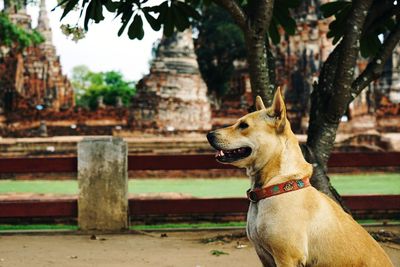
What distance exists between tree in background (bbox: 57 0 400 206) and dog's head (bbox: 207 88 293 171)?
1.98 meters

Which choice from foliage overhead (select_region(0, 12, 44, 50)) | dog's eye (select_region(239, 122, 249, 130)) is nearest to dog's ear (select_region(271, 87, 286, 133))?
dog's eye (select_region(239, 122, 249, 130))

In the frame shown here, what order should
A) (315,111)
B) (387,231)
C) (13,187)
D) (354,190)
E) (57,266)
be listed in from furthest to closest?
1. (13,187)
2. (354,190)
3. (387,231)
4. (315,111)
5. (57,266)

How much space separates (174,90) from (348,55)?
13744mm

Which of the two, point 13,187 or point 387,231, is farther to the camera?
point 13,187

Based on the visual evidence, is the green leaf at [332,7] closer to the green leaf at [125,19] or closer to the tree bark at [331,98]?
the tree bark at [331,98]

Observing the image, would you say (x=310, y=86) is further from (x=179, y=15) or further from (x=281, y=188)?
(x=281, y=188)

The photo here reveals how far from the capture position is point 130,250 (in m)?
5.76

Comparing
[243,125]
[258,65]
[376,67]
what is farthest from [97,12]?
[376,67]

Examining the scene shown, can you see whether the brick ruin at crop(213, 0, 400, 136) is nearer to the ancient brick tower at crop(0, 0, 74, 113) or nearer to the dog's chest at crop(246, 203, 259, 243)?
the ancient brick tower at crop(0, 0, 74, 113)

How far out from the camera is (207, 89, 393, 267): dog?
129 inches

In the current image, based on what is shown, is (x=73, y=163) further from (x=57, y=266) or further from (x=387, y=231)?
(x=387, y=231)

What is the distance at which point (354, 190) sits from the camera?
39.6 feet

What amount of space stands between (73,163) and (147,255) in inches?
64.6

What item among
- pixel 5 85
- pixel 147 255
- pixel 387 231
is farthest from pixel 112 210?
pixel 5 85
